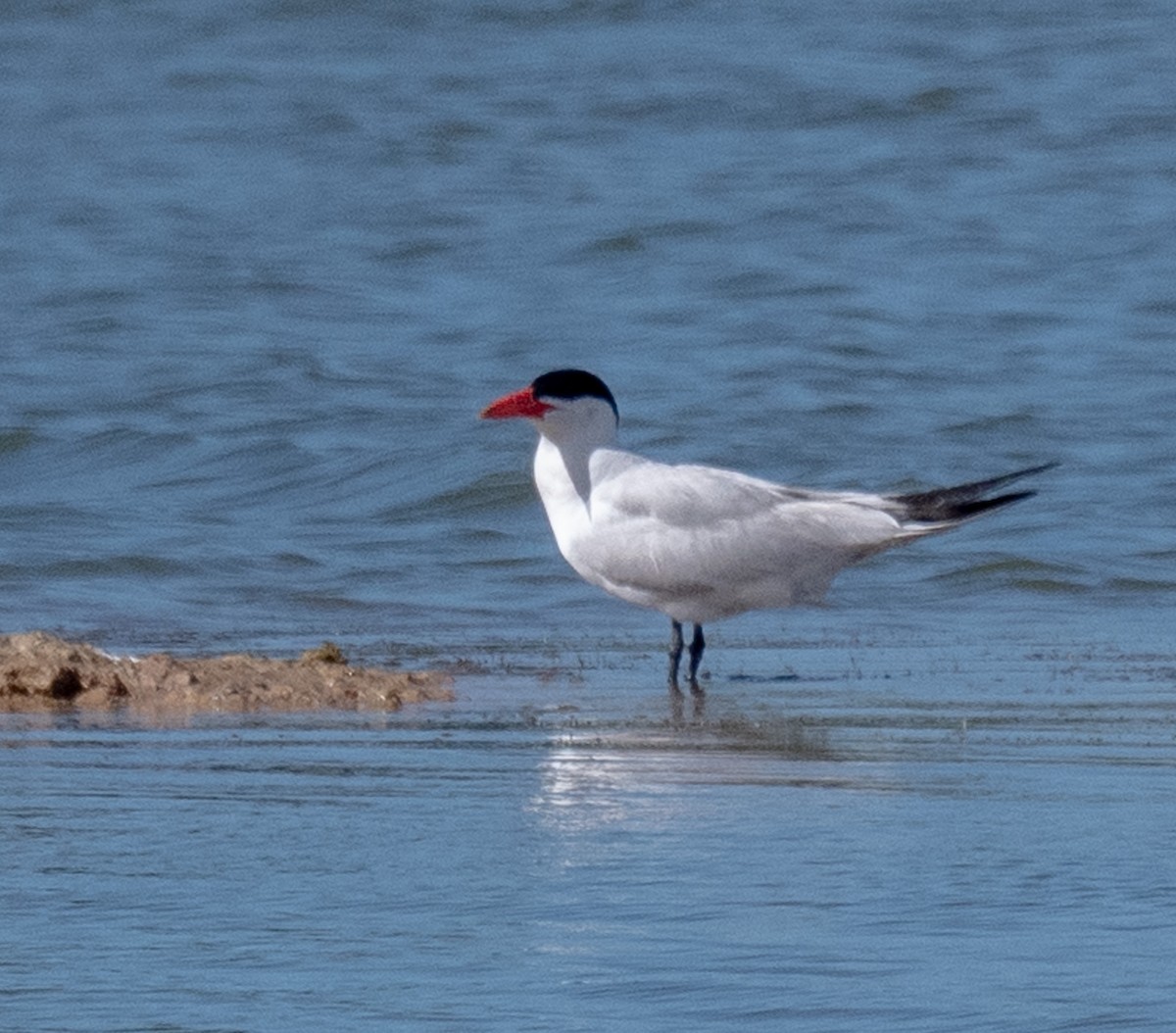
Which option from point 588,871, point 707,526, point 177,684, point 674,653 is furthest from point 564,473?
point 588,871

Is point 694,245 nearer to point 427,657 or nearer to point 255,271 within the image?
point 255,271

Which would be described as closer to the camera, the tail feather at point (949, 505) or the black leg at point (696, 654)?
the black leg at point (696, 654)

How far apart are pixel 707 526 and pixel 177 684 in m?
1.94

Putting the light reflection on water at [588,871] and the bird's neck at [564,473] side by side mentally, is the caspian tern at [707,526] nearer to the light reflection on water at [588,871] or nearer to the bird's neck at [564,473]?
the bird's neck at [564,473]

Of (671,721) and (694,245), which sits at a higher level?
(694,245)

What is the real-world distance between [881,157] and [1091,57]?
11.6 ft

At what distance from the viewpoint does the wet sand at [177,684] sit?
22.7 ft

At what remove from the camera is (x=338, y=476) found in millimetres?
12766

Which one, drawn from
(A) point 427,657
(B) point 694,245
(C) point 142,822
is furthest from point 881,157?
(C) point 142,822

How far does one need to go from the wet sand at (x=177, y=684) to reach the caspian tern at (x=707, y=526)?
1010 mm

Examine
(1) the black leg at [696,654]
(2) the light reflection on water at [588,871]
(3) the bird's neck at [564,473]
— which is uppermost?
(3) the bird's neck at [564,473]

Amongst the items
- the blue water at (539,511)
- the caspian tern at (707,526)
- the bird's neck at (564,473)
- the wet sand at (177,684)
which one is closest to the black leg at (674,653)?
the caspian tern at (707,526)

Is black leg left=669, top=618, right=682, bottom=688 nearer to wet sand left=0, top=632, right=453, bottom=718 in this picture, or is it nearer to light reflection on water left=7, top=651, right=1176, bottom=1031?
wet sand left=0, top=632, right=453, bottom=718

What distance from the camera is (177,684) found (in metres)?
7.05
